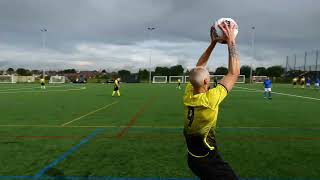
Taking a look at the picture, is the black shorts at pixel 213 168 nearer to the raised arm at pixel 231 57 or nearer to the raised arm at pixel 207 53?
the raised arm at pixel 231 57

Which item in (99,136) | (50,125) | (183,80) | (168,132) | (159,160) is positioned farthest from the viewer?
(183,80)

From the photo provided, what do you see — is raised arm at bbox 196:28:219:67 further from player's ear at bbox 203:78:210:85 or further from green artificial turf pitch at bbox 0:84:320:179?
green artificial turf pitch at bbox 0:84:320:179

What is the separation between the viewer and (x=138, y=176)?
6.12 metres

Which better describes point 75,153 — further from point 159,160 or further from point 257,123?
point 257,123

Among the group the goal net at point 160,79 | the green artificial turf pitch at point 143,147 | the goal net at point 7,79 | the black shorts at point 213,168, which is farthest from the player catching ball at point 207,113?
the goal net at point 7,79

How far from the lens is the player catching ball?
3275mm

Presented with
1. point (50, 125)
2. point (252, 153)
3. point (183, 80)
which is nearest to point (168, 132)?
point (252, 153)

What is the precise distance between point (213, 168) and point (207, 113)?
0.50 meters

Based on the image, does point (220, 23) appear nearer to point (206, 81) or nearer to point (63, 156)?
point (206, 81)

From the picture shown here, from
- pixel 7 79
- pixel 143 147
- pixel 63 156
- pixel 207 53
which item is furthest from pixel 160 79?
pixel 207 53

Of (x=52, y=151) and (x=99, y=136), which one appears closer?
(x=52, y=151)

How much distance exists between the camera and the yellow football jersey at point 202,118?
3.33 m

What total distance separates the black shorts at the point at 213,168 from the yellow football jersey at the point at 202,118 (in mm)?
55

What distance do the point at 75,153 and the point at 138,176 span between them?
88.8 inches
